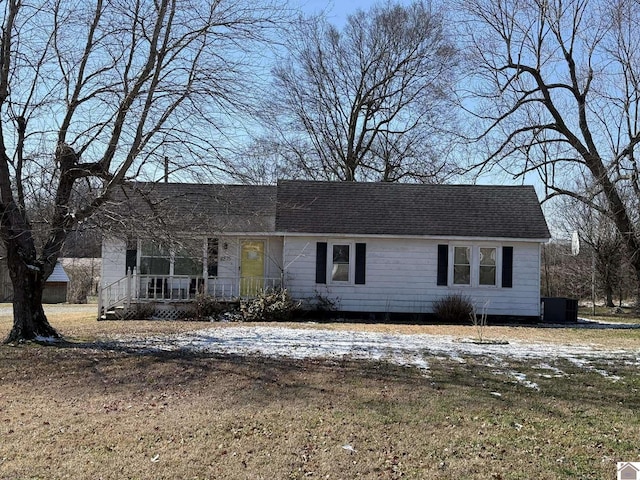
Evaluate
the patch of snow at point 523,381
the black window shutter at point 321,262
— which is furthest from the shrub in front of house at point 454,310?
the patch of snow at point 523,381

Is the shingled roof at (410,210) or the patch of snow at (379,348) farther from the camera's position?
the shingled roof at (410,210)

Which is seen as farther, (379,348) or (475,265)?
(475,265)

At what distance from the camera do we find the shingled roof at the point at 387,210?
1986cm

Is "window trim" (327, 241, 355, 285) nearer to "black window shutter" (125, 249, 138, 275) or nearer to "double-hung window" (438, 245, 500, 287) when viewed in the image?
"double-hung window" (438, 245, 500, 287)

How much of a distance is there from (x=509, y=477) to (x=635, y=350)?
8.63 meters

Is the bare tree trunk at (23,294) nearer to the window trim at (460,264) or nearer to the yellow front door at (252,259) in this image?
the yellow front door at (252,259)

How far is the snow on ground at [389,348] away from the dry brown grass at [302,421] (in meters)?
0.69

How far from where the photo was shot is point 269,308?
60.3 ft

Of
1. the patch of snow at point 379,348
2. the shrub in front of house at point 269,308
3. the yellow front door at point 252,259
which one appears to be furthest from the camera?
the yellow front door at point 252,259

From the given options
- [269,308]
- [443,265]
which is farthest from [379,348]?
[443,265]

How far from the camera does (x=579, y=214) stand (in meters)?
34.1

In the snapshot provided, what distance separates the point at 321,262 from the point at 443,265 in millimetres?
3897

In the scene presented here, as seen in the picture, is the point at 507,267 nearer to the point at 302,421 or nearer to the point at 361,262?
the point at 361,262

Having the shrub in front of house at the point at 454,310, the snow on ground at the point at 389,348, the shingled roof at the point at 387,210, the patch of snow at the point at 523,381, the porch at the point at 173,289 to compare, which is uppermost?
the shingled roof at the point at 387,210
